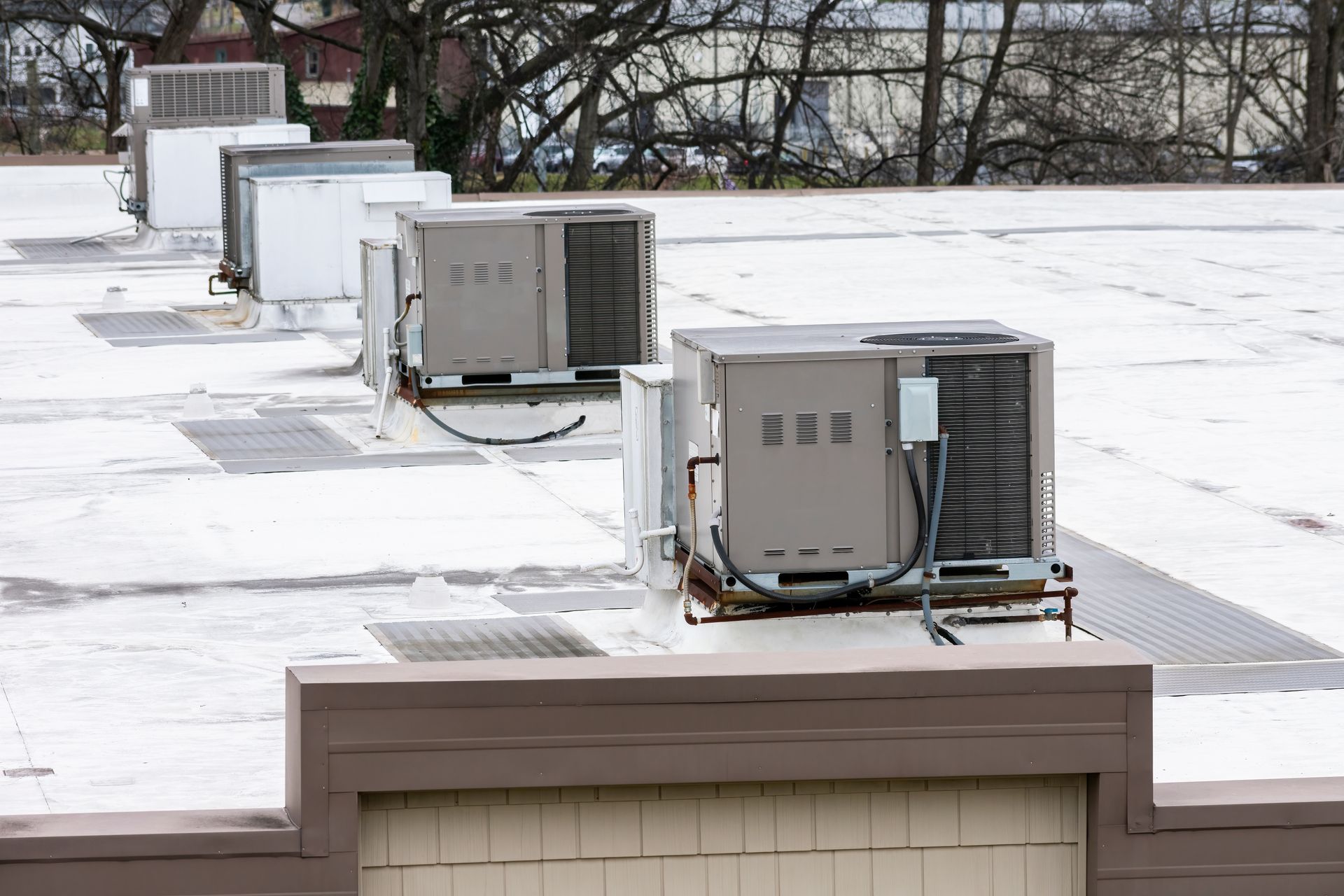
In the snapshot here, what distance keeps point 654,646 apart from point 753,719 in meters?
3.09

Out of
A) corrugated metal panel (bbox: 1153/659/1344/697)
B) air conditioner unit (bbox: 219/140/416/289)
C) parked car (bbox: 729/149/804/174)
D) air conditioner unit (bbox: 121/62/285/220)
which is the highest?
air conditioner unit (bbox: 121/62/285/220)

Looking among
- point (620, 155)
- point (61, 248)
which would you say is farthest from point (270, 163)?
point (620, 155)

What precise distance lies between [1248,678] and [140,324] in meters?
13.6

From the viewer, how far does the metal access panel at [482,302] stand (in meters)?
12.2

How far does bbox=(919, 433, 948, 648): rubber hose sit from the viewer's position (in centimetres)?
735

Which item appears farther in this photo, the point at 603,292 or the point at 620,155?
the point at 620,155

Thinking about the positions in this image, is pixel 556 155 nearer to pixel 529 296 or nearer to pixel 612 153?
pixel 612 153

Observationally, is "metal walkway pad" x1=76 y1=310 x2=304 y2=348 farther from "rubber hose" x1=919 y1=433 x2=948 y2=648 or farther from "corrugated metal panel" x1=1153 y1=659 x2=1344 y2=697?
"corrugated metal panel" x1=1153 y1=659 x2=1344 y2=697

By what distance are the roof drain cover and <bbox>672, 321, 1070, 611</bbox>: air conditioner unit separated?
0.05 ft

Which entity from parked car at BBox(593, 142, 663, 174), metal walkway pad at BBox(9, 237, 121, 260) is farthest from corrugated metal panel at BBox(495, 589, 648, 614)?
parked car at BBox(593, 142, 663, 174)

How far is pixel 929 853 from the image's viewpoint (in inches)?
215

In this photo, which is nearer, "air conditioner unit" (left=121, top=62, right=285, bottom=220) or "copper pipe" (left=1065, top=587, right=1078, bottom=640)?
"copper pipe" (left=1065, top=587, right=1078, bottom=640)

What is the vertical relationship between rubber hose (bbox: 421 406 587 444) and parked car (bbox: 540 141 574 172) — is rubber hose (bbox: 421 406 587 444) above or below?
below

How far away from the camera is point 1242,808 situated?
5406 millimetres
